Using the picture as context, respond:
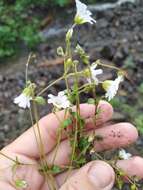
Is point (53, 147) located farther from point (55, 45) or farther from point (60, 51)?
point (55, 45)

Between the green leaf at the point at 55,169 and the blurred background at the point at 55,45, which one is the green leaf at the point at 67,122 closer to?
the green leaf at the point at 55,169

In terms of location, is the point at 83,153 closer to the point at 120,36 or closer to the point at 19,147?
the point at 19,147

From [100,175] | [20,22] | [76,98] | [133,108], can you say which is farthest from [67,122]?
[20,22]

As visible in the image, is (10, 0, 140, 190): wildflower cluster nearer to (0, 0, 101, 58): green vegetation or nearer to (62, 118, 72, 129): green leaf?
(62, 118, 72, 129): green leaf

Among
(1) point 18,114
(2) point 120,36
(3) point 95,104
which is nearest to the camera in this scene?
(3) point 95,104

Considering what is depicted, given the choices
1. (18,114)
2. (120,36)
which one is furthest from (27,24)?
(18,114)

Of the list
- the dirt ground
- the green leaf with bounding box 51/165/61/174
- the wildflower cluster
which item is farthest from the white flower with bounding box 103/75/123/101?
the dirt ground
